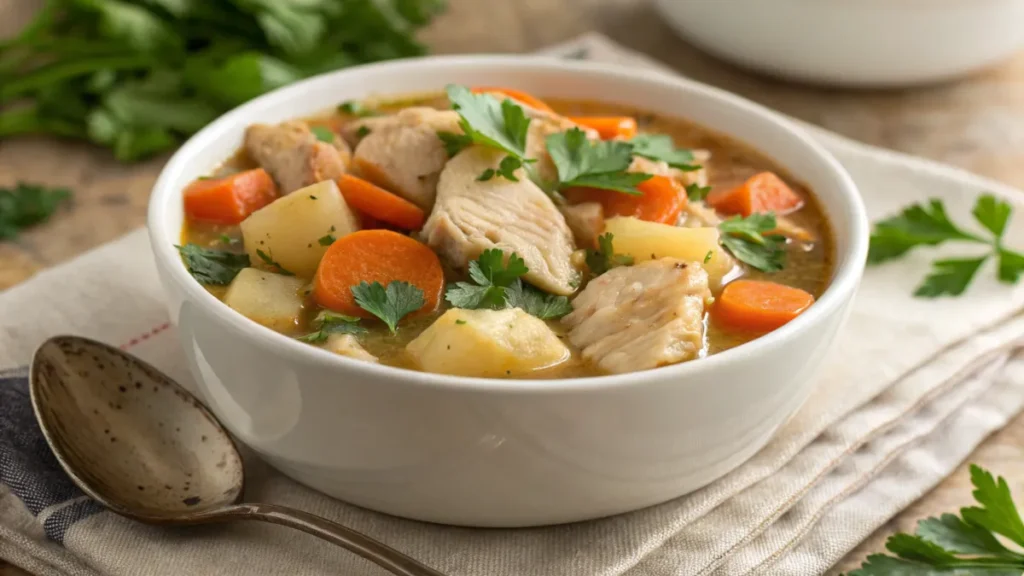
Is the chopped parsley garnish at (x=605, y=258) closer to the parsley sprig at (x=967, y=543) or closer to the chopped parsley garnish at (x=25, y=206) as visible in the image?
the parsley sprig at (x=967, y=543)

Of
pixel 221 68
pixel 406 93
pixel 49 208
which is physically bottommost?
pixel 49 208

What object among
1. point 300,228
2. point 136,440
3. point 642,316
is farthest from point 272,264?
point 642,316

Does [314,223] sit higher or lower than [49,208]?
higher

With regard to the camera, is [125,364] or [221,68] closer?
[125,364]

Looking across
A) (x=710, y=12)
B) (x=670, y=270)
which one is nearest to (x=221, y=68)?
(x=710, y=12)

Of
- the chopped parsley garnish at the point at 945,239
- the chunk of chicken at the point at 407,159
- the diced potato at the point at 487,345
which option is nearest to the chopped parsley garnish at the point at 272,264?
the chunk of chicken at the point at 407,159

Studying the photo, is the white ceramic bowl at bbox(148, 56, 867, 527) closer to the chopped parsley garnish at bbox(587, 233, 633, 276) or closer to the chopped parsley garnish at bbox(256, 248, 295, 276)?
the chopped parsley garnish at bbox(256, 248, 295, 276)

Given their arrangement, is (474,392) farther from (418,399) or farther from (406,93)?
(406,93)
